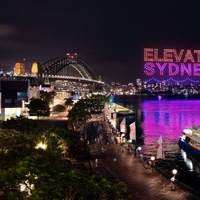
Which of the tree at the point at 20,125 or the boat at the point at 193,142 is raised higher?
the tree at the point at 20,125

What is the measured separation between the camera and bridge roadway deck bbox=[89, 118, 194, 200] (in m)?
16.0

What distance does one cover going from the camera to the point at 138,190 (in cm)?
1655

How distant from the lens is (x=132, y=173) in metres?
19.4

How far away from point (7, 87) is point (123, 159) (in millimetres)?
29458

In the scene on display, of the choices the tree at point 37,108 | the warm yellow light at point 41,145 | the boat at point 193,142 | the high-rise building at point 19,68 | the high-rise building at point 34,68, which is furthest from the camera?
the high-rise building at point 19,68

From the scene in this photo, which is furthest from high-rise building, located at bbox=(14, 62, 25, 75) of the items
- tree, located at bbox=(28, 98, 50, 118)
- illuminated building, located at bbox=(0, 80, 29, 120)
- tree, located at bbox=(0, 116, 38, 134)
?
tree, located at bbox=(0, 116, 38, 134)

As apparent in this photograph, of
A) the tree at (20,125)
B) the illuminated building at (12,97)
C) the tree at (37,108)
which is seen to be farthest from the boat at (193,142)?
the tree at (37,108)

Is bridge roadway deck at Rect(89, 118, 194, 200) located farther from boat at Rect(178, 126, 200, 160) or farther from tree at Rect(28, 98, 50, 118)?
tree at Rect(28, 98, 50, 118)

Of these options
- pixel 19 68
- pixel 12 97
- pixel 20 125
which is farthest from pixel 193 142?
pixel 19 68

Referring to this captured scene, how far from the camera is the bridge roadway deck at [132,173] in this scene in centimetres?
1603

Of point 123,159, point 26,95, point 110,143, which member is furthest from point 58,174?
point 26,95

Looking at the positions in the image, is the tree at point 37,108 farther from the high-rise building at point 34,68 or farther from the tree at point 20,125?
the high-rise building at point 34,68

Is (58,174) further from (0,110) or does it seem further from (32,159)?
(0,110)

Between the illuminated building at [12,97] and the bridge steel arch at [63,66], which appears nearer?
the illuminated building at [12,97]
